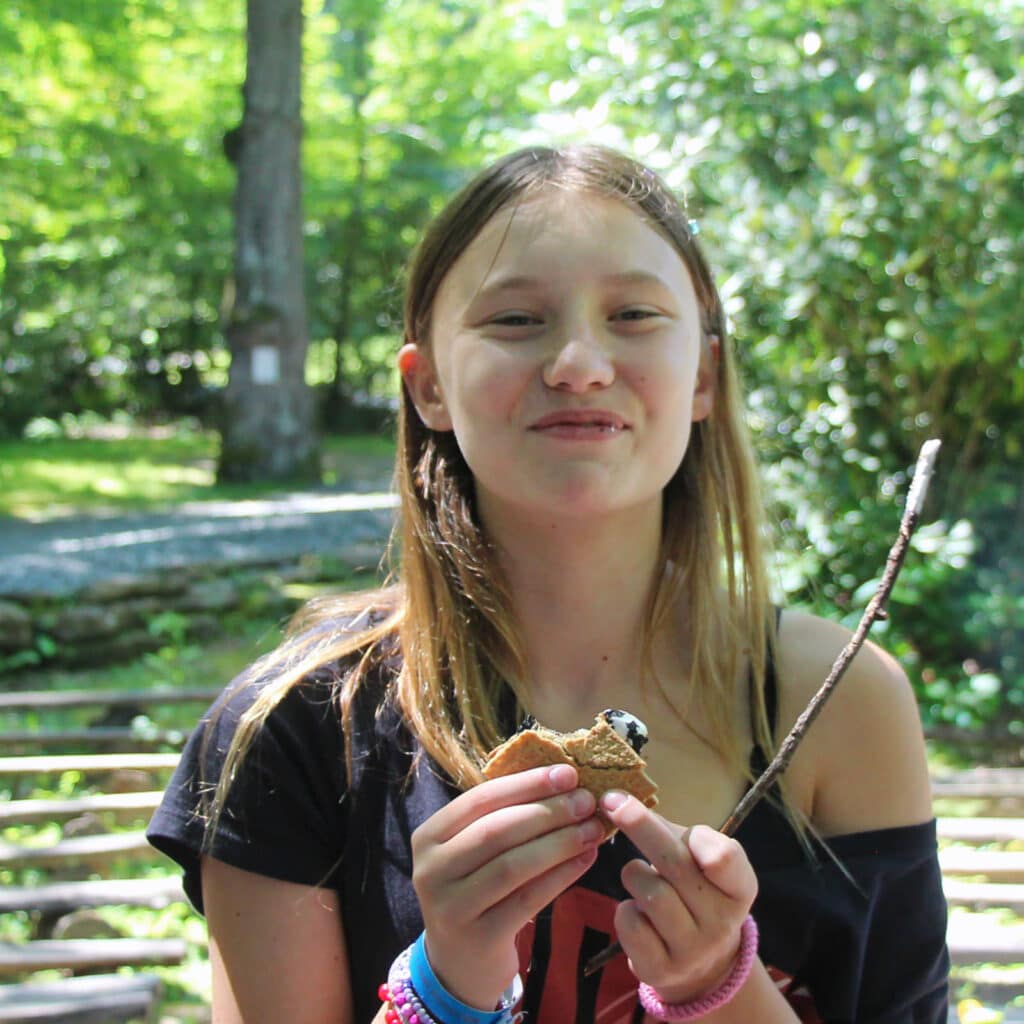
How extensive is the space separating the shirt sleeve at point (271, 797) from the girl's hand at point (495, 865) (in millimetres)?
307

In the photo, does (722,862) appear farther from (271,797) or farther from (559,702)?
(271,797)

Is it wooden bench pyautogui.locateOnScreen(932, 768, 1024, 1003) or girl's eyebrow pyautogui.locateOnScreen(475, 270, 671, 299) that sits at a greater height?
girl's eyebrow pyautogui.locateOnScreen(475, 270, 671, 299)

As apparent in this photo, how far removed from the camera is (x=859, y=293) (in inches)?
205

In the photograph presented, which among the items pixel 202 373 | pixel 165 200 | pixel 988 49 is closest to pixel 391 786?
pixel 988 49

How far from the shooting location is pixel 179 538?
29.0ft

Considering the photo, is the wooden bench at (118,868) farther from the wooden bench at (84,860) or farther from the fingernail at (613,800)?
the fingernail at (613,800)

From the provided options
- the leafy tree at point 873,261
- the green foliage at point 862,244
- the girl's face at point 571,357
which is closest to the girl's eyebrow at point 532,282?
the girl's face at point 571,357

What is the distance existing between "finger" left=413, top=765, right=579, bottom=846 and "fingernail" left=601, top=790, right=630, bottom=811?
0.11ft

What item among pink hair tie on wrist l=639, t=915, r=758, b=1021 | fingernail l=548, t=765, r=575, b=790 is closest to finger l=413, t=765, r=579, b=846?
fingernail l=548, t=765, r=575, b=790

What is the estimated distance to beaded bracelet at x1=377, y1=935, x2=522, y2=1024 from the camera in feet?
4.04

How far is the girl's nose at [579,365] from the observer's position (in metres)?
1.45

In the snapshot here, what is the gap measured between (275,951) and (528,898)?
411 millimetres

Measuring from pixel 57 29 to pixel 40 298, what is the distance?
21.5 ft

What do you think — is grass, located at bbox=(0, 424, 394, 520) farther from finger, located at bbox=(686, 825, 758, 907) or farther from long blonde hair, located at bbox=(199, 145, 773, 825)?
finger, located at bbox=(686, 825, 758, 907)
